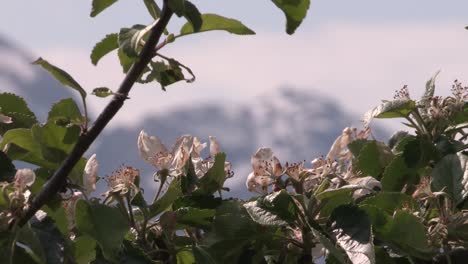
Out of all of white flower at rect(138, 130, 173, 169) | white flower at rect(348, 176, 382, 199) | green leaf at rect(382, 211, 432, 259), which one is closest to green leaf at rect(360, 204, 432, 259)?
green leaf at rect(382, 211, 432, 259)

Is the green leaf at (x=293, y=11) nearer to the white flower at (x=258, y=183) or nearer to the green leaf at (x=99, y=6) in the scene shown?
the green leaf at (x=99, y=6)

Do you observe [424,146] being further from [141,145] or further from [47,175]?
[47,175]

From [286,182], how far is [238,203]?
175mm

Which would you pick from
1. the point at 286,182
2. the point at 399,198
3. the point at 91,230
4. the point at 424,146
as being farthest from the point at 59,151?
the point at 424,146

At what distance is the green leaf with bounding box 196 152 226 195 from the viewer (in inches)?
72.7

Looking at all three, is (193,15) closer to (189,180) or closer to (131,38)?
(131,38)

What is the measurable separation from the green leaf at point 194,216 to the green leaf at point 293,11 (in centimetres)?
40

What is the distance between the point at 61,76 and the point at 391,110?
811 millimetres

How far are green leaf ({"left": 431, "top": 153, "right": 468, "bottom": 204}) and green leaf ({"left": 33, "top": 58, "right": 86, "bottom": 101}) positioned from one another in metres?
0.79

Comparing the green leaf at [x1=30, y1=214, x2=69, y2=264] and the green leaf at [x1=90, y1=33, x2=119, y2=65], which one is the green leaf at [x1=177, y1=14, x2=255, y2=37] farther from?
the green leaf at [x1=30, y1=214, x2=69, y2=264]

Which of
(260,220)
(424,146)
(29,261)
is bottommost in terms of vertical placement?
(29,261)

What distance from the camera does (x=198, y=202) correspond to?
180 cm

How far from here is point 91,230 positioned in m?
1.62

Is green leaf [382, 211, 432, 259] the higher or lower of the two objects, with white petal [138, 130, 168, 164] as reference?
lower
